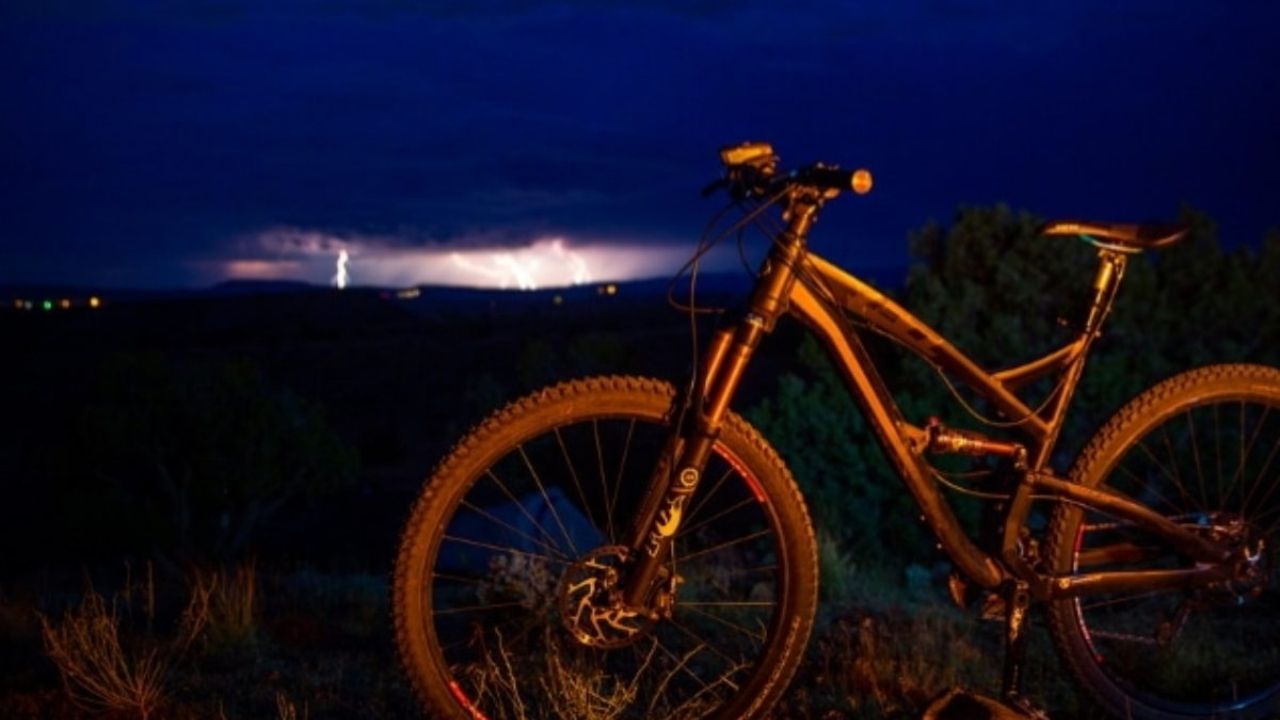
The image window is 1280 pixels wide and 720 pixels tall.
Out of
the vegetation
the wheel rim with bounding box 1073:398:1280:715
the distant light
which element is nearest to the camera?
the distant light

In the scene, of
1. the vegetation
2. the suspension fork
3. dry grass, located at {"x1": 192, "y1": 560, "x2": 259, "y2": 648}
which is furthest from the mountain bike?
dry grass, located at {"x1": 192, "y1": 560, "x2": 259, "y2": 648}

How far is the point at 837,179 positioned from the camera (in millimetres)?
3273

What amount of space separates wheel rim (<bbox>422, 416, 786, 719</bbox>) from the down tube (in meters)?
0.42

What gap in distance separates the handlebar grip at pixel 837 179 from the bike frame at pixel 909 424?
6cm

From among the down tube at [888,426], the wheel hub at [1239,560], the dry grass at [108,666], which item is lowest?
the dry grass at [108,666]

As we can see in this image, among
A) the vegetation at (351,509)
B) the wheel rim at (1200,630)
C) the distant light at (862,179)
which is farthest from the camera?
the vegetation at (351,509)

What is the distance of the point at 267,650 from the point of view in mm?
4871

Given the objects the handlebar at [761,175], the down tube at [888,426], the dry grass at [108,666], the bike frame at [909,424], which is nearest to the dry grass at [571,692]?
the bike frame at [909,424]

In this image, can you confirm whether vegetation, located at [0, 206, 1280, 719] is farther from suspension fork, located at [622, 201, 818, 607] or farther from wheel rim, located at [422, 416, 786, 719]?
suspension fork, located at [622, 201, 818, 607]

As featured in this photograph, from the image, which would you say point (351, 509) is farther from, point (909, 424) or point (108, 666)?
point (909, 424)

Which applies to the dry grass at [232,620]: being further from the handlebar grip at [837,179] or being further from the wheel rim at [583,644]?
the handlebar grip at [837,179]

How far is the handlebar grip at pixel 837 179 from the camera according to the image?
10.6 feet

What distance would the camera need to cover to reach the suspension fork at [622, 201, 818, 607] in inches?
131

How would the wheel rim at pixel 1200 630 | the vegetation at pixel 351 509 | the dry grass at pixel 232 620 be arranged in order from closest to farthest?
the wheel rim at pixel 1200 630 < the vegetation at pixel 351 509 < the dry grass at pixel 232 620
